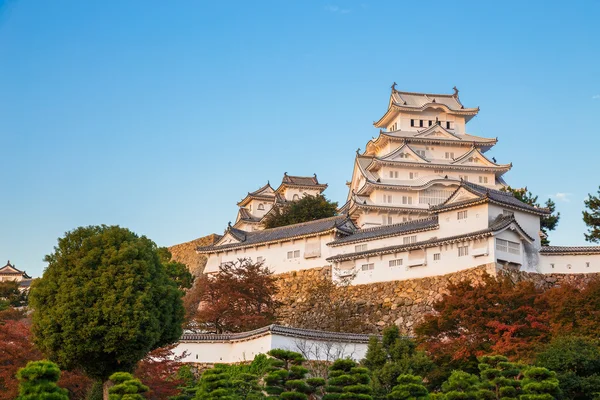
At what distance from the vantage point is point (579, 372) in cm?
2777

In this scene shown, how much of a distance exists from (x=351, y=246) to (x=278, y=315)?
197 inches

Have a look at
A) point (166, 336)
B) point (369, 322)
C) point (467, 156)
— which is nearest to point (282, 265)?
point (369, 322)

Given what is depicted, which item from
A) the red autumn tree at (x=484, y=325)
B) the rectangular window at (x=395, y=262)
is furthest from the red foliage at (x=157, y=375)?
the rectangular window at (x=395, y=262)

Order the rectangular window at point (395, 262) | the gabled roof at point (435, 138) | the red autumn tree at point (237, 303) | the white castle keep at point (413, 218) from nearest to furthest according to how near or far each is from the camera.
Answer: the red autumn tree at point (237, 303)
the white castle keep at point (413, 218)
the rectangular window at point (395, 262)
the gabled roof at point (435, 138)

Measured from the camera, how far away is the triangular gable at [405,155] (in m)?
55.2

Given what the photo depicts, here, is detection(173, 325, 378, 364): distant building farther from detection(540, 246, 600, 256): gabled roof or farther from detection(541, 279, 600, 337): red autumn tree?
detection(540, 246, 600, 256): gabled roof

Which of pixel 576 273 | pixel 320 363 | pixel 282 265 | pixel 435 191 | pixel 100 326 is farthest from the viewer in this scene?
pixel 435 191

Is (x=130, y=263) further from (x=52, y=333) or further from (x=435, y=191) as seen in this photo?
(x=435, y=191)

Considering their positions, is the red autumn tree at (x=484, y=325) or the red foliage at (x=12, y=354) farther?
the red autumn tree at (x=484, y=325)

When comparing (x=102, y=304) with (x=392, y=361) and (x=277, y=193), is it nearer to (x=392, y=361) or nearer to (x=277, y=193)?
(x=392, y=361)

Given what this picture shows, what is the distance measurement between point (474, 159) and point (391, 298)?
18.3 m

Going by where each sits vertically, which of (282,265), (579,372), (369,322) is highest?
(282,265)

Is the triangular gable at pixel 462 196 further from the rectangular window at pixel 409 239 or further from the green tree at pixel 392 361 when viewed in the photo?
the green tree at pixel 392 361

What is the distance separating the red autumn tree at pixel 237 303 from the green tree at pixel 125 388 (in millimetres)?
12154
